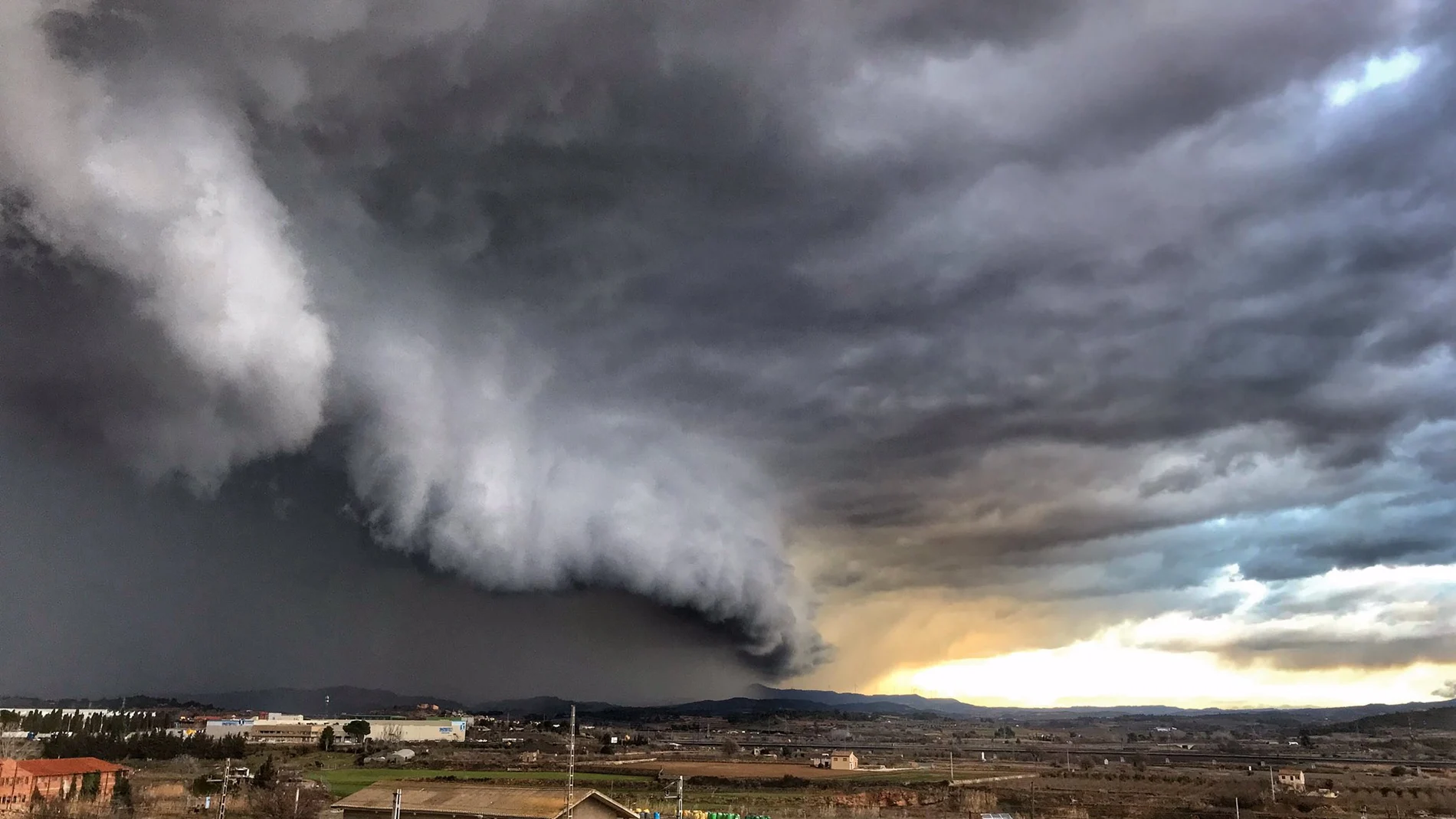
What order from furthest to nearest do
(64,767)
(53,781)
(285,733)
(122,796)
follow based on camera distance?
(285,733), (122,796), (64,767), (53,781)

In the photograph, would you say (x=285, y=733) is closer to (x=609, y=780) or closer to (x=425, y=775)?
(x=425, y=775)

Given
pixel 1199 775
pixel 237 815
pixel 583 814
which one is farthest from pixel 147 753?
pixel 1199 775

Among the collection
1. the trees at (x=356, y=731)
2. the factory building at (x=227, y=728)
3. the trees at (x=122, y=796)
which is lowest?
the trees at (x=356, y=731)

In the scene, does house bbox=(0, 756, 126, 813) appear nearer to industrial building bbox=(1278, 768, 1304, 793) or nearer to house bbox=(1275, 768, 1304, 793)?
industrial building bbox=(1278, 768, 1304, 793)

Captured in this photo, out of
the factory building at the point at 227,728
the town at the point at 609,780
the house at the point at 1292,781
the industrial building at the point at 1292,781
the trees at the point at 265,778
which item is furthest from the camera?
the factory building at the point at 227,728

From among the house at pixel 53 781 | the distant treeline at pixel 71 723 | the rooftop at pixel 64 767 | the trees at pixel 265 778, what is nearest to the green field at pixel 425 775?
the trees at pixel 265 778

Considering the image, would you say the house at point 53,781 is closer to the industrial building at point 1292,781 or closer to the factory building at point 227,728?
the factory building at point 227,728

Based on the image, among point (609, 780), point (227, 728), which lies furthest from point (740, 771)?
point (227, 728)
